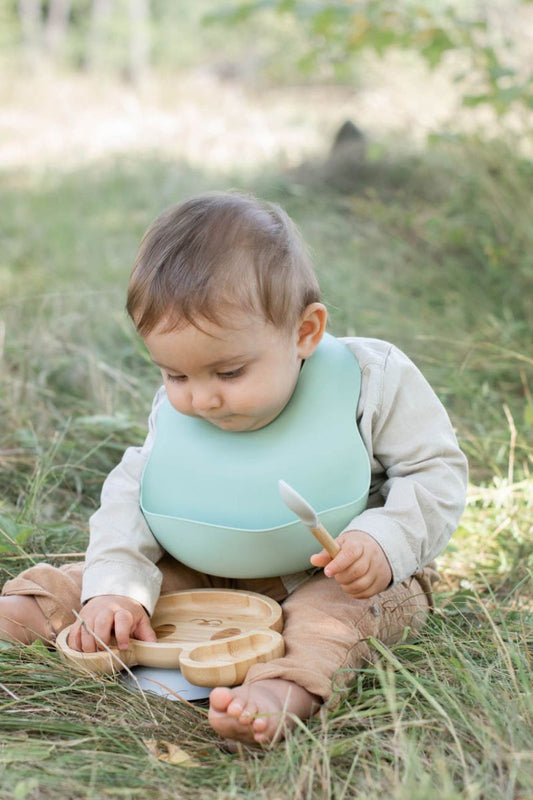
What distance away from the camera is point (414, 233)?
5352 mm

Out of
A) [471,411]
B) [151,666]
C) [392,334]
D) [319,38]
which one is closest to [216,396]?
[151,666]

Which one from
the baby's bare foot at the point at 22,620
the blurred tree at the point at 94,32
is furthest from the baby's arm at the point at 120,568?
the blurred tree at the point at 94,32

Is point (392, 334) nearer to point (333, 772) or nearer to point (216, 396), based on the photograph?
point (216, 396)

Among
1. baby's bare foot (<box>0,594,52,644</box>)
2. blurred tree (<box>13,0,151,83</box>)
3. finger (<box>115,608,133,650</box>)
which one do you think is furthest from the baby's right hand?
blurred tree (<box>13,0,151,83</box>)

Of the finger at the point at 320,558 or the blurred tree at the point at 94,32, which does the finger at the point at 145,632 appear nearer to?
the finger at the point at 320,558

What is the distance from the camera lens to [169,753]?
5.31ft

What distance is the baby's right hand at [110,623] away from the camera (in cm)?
191

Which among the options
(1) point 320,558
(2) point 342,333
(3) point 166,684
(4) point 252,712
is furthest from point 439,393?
(4) point 252,712

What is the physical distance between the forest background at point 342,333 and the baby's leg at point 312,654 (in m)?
0.05

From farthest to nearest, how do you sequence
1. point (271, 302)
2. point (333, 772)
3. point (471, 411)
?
point (471, 411) → point (271, 302) → point (333, 772)

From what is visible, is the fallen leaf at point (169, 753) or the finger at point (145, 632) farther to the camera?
the finger at point (145, 632)

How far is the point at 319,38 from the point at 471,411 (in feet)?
10.3

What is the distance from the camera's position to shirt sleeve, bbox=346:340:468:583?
194 cm

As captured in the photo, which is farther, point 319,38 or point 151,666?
point 319,38
